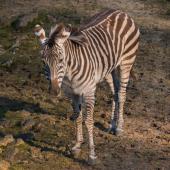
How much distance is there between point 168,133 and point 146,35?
5696 mm

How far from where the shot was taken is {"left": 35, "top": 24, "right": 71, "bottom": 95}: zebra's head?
22.1 feet

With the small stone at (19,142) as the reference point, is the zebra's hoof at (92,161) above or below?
above

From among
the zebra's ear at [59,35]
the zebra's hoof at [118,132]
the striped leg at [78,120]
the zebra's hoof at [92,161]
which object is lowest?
the zebra's hoof at [118,132]

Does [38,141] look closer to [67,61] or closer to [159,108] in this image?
[67,61]

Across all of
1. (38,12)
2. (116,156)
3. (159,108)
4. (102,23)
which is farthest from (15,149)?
(38,12)

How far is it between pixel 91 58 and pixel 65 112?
2057mm

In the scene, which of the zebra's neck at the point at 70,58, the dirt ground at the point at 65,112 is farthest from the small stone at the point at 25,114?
the zebra's neck at the point at 70,58

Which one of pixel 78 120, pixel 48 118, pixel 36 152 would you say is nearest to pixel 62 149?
pixel 36 152

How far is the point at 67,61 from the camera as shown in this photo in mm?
7109

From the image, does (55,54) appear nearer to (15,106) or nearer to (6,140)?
(6,140)

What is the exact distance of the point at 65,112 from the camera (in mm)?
9570

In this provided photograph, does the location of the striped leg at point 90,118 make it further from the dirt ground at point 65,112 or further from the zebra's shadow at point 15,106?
the zebra's shadow at point 15,106

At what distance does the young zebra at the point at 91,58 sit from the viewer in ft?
22.3

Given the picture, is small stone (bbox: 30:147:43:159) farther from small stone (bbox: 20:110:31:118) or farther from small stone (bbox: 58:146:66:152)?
small stone (bbox: 20:110:31:118)
